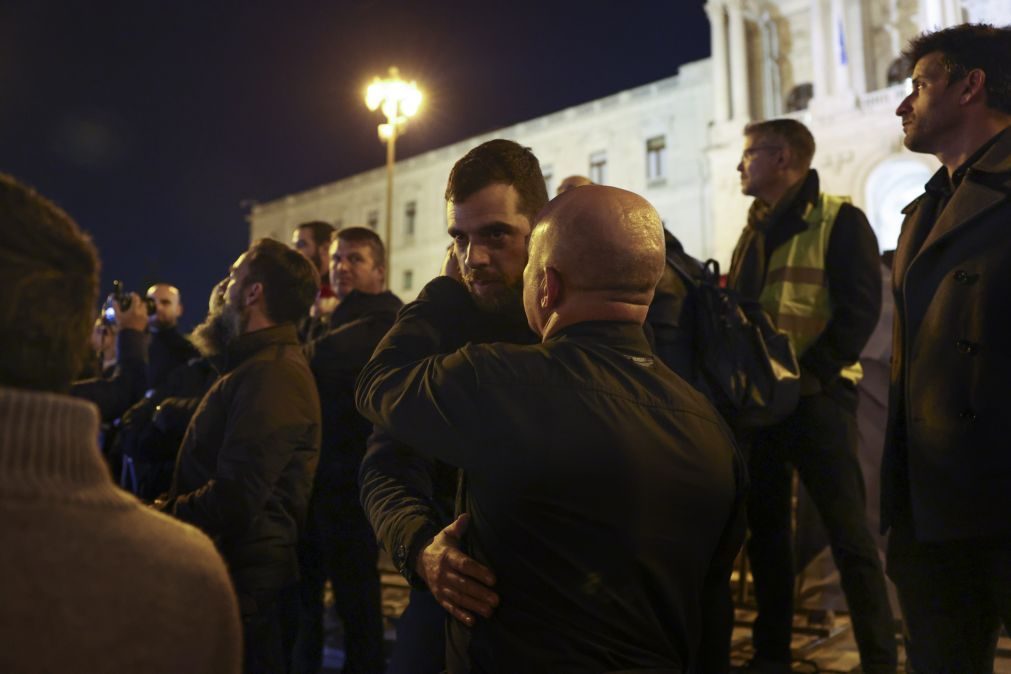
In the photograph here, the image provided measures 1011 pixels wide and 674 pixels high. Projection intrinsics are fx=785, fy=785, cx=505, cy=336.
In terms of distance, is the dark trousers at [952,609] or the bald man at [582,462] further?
the dark trousers at [952,609]

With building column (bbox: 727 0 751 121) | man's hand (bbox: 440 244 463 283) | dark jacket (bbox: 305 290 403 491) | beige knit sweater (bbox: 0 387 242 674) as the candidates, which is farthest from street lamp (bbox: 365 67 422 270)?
building column (bbox: 727 0 751 121)

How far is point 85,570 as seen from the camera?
3.10 ft

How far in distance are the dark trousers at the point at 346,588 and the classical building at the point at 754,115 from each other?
25.7 meters

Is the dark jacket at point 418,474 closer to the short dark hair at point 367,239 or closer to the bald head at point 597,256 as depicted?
the bald head at point 597,256

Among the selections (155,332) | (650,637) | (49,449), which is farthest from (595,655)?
(155,332)

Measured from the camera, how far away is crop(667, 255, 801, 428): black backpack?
3260 millimetres

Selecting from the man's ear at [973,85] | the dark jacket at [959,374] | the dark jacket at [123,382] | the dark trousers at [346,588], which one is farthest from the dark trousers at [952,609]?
the dark jacket at [123,382]

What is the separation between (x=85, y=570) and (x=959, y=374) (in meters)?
2.32

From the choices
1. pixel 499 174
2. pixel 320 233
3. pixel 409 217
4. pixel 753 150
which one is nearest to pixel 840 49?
pixel 409 217

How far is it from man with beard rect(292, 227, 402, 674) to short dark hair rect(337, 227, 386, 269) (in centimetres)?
34

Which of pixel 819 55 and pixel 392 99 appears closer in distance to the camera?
pixel 392 99

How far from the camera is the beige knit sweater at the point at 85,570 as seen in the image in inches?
35.6

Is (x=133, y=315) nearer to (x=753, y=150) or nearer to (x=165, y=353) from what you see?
(x=165, y=353)

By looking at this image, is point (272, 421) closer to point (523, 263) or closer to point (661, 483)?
point (523, 263)
